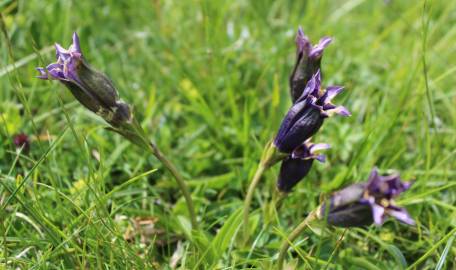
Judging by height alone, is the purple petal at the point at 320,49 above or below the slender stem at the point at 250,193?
above

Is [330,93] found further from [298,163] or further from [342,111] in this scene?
[298,163]

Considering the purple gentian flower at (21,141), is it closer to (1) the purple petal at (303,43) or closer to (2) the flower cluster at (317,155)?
(2) the flower cluster at (317,155)

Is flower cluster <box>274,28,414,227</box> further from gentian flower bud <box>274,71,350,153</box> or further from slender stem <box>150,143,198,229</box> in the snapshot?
slender stem <box>150,143,198,229</box>

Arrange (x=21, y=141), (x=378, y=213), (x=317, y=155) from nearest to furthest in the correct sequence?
(x=378, y=213)
(x=317, y=155)
(x=21, y=141)

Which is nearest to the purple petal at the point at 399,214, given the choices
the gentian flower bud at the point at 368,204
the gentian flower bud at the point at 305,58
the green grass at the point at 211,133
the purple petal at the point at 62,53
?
the gentian flower bud at the point at 368,204

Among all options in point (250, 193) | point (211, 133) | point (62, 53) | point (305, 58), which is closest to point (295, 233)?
point (250, 193)

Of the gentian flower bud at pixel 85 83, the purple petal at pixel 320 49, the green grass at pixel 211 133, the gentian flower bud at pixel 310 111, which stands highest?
the gentian flower bud at pixel 85 83
